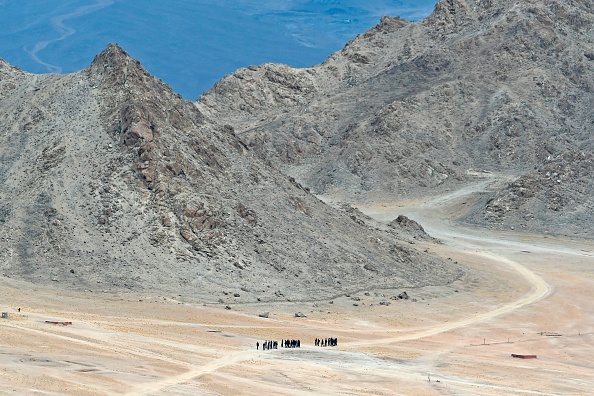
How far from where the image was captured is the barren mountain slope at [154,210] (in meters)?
67.8

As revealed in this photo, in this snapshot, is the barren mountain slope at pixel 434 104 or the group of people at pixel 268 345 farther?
the barren mountain slope at pixel 434 104

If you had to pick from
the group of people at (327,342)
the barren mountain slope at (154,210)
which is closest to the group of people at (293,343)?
the group of people at (327,342)

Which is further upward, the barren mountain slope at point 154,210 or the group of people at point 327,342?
the barren mountain slope at point 154,210

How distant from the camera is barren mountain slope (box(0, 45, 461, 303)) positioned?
67812 mm

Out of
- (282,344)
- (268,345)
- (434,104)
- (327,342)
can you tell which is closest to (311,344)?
(327,342)

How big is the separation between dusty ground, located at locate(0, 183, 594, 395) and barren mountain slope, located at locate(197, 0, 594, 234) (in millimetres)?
49395

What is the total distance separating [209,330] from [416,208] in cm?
7201

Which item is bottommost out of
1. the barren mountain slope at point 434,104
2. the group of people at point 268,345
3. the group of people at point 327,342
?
Answer: the group of people at point 268,345

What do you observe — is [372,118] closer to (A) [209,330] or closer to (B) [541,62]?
(B) [541,62]

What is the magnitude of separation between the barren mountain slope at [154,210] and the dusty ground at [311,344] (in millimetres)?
2536

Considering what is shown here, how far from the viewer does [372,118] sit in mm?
151875

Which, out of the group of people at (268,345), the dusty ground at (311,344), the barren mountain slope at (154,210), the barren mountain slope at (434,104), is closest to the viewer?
the dusty ground at (311,344)

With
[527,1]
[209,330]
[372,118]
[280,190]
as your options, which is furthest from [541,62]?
[209,330]

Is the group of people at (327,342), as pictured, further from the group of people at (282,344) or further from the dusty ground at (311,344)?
the group of people at (282,344)
